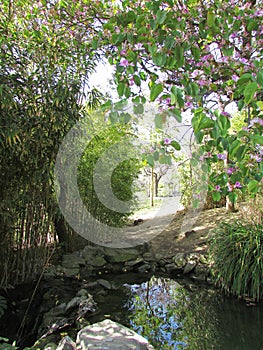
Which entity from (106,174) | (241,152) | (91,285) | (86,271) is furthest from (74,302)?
(241,152)

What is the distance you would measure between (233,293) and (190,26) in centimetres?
240

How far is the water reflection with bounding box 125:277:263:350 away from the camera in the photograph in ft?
7.17

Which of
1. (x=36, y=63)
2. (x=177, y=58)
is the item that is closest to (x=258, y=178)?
(x=177, y=58)

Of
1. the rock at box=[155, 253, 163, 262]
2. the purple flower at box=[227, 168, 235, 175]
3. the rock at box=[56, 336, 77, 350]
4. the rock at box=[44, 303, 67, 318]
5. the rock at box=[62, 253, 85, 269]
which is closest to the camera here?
the purple flower at box=[227, 168, 235, 175]

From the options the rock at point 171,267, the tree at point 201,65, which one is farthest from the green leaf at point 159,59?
the rock at point 171,267

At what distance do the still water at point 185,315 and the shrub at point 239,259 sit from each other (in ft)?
0.42

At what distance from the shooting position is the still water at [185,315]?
2.20m

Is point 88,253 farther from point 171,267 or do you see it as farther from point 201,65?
point 201,65

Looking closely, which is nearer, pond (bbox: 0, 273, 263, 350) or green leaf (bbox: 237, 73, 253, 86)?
green leaf (bbox: 237, 73, 253, 86)

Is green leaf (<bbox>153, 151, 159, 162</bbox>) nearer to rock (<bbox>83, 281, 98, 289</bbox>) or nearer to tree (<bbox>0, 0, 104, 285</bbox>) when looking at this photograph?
tree (<bbox>0, 0, 104, 285</bbox>)

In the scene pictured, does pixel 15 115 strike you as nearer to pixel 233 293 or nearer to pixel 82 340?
pixel 82 340

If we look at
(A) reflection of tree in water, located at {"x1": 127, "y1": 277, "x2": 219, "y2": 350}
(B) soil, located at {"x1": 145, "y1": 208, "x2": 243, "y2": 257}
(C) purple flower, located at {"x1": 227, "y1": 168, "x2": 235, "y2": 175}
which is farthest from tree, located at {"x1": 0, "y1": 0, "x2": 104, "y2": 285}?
(B) soil, located at {"x1": 145, "y1": 208, "x2": 243, "y2": 257}

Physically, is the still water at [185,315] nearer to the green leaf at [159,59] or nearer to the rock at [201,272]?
the rock at [201,272]

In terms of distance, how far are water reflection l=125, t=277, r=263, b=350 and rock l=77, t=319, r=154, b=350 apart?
312mm
